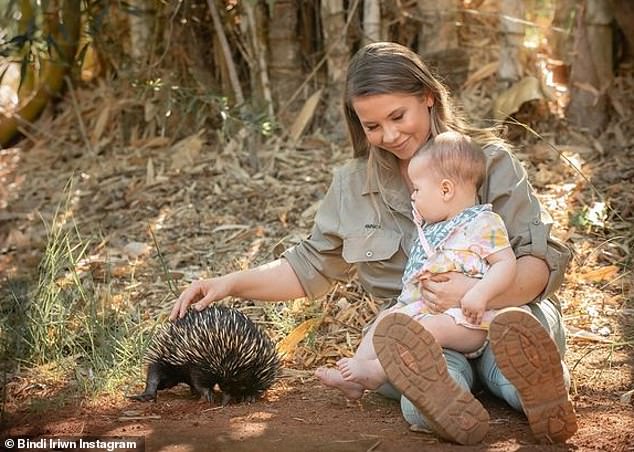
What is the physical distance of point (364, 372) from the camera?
11.8 feet

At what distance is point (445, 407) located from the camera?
3211 mm

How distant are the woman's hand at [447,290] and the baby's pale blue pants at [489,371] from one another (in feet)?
0.62

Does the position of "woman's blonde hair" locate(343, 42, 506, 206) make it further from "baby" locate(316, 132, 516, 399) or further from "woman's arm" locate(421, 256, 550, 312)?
"woman's arm" locate(421, 256, 550, 312)

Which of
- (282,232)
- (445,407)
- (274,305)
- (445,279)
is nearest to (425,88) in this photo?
(445,279)

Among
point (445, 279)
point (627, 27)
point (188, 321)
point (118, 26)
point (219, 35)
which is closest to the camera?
point (445, 279)

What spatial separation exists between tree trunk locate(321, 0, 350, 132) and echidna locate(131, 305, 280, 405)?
3.08 meters

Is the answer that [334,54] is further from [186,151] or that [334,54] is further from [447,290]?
[447,290]

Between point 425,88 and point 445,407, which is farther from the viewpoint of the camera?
point 425,88

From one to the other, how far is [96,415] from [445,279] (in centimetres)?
145

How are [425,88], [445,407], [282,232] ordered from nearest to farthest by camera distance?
[445,407] → [425,88] → [282,232]

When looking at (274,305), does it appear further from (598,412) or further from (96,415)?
(598,412)

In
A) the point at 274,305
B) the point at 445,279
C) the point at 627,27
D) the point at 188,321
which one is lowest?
the point at 274,305

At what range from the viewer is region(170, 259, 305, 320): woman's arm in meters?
4.12

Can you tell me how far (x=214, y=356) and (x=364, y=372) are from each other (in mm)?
802
